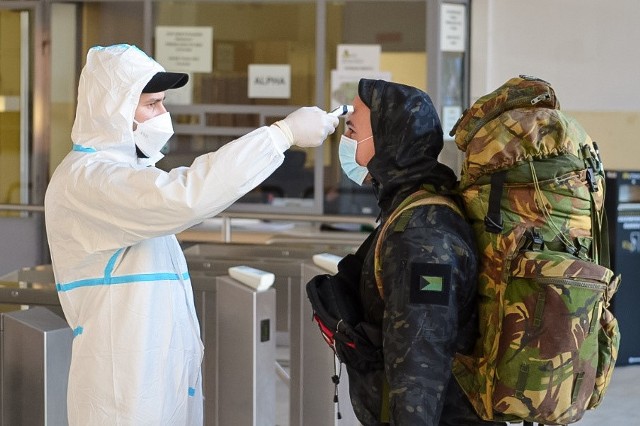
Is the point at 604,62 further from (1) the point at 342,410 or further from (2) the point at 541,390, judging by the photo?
(2) the point at 541,390

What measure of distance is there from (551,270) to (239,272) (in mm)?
1724

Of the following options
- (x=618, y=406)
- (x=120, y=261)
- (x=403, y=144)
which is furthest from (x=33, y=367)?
(x=618, y=406)

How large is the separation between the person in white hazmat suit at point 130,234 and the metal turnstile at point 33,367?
0.36m

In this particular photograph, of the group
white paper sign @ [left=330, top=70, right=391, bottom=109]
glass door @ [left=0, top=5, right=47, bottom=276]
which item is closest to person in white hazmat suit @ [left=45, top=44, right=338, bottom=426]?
white paper sign @ [left=330, top=70, right=391, bottom=109]

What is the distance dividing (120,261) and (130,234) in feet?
0.48

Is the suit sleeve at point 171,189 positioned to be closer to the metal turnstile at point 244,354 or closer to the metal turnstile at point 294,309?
the metal turnstile at point 244,354

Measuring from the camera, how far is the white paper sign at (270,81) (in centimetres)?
823

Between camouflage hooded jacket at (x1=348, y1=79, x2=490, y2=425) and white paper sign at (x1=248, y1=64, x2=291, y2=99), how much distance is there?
5.64 m

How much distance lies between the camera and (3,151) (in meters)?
8.66

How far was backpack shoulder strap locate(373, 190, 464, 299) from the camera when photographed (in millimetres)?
2473

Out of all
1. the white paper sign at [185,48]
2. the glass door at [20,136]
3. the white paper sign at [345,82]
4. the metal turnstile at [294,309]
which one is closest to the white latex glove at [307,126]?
the metal turnstile at [294,309]

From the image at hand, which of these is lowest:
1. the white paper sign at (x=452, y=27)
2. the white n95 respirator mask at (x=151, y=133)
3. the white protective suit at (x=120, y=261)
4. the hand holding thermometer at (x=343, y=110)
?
the white protective suit at (x=120, y=261)

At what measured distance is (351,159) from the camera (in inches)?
109

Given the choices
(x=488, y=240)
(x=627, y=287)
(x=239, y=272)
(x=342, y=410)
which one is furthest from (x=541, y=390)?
(x=627, y=287)
